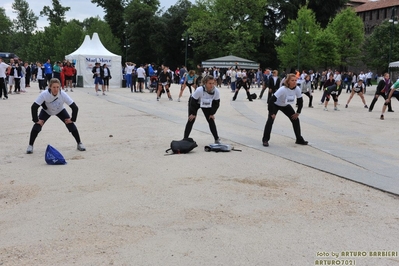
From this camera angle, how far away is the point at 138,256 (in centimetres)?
391

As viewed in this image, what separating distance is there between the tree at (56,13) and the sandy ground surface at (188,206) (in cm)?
9244

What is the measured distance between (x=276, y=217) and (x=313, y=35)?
53.1 m

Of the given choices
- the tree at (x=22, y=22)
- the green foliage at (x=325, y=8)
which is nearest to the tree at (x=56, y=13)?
the tree at (x=22, y=22)

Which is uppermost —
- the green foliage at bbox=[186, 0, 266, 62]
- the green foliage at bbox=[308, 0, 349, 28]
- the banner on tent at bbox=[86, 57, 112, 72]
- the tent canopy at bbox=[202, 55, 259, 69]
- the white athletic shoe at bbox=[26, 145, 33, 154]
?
the green foliage at bbox=[308, 0, 349, 28]

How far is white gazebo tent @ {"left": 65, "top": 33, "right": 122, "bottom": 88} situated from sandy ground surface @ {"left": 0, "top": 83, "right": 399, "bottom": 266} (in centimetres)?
2002

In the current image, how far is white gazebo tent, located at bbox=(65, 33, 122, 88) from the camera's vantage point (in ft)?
97.2

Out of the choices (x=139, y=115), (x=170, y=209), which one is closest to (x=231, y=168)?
(x=170, y=209)

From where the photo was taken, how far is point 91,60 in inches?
1169

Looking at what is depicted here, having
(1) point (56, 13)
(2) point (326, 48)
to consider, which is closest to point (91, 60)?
(2) point (326, 48)

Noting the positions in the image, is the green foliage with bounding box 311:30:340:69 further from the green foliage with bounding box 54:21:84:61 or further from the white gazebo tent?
the green foliage with bounding box 54:21:84:61

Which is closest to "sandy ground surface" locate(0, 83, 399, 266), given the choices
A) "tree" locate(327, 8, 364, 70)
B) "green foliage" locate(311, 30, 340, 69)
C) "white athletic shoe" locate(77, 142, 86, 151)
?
"white athletic shoe" locate(77, 142, 86, 151)

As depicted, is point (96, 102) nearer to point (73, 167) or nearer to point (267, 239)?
point (73, 167)

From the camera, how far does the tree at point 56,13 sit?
95125 mm

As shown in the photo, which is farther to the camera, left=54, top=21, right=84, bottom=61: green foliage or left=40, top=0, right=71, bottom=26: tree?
left=40, top=0, right=71, bottom=26: tree
